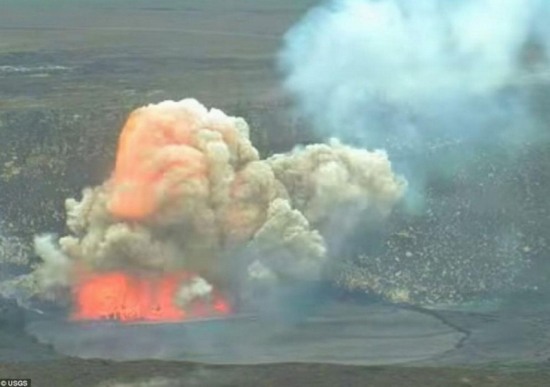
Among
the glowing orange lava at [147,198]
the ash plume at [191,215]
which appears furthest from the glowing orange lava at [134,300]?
the ash plume at [191,215]

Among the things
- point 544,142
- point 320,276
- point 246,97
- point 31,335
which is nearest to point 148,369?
point 31,335

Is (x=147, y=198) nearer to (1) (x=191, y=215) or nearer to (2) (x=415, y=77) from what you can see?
(1) (x=191, y=215)

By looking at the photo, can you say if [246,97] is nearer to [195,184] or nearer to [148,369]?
[195,184]

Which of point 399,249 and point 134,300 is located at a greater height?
point 399,249

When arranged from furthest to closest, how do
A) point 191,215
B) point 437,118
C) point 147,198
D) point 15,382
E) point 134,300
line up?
point 437,118 < point 147,198 < point 191,215 < point 134,300 < point 15,382

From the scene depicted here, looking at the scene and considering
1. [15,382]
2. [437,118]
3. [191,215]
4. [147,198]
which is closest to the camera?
[15,382]

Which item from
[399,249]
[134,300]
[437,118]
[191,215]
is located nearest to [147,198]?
[191,215]

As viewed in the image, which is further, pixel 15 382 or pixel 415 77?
pixel 415 77

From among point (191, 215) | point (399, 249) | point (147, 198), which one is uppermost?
point (147, 198)
